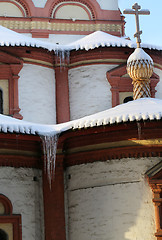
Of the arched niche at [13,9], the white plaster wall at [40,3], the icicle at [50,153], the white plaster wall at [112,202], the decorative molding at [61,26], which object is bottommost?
the white plaster wall at [112,202]

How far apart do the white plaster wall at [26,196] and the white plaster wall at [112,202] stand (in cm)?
62

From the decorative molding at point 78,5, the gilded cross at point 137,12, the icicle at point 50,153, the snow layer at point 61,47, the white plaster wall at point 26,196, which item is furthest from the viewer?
the decorative molding at point 78,5

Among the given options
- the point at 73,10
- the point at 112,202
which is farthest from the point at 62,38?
the point at 112,202

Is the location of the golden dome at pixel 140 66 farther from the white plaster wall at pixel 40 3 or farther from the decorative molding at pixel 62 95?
the white plaster wall at pixel 40 3

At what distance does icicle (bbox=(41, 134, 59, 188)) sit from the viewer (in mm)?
11516

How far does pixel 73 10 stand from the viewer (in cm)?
1747

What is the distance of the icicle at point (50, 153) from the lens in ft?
37.8

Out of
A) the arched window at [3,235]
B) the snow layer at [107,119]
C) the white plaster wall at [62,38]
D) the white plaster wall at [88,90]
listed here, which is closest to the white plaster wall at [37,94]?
the white plaster wall at [88,90]

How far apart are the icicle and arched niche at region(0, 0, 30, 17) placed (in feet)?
21.4

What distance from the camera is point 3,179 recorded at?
11281 mm

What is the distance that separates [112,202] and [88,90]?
12.5 ft

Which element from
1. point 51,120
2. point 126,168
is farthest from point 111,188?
point 51,120

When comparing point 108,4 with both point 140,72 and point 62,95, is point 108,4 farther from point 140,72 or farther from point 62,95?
point 140,72

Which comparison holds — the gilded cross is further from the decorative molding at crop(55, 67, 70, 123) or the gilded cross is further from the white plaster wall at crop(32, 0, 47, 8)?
the white plaster wall at crop(32, 0, 47, 8)
